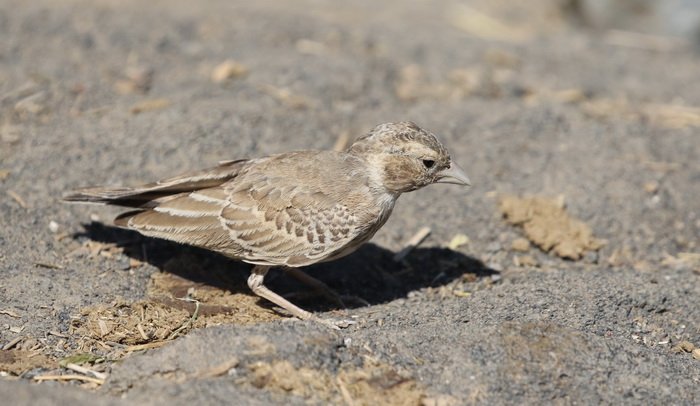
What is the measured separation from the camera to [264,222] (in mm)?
6211

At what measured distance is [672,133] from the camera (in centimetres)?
934

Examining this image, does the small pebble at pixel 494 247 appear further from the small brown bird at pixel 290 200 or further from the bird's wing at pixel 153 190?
the bird's wing at pixel 153 190

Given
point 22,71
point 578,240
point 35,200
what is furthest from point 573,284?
point 22,71

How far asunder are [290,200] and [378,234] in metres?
1.49

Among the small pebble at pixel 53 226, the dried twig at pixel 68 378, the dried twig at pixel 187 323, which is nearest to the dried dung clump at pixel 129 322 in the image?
the dried twig at pixel 187 323

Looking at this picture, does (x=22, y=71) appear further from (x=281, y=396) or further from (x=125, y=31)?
(x=281, y=396)

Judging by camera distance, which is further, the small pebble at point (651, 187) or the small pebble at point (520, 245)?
the small pebble at point (651, 187)

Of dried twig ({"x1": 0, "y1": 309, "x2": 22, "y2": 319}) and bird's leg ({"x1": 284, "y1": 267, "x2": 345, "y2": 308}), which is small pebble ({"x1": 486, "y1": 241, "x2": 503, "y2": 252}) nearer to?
bird's leg ({"x1": 284, "y1": 267, "x2": 345, "y2": 308})

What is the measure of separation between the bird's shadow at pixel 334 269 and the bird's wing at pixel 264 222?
0.54 meters

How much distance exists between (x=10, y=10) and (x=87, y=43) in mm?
1287

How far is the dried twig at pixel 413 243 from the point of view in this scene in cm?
730

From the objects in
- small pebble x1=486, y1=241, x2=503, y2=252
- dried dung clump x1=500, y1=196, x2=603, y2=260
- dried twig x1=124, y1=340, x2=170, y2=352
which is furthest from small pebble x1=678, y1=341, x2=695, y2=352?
dried twig x1=124, y1=340, x2=170, y2=352

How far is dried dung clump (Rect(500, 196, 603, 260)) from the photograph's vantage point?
289 inches

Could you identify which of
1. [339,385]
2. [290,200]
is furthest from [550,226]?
[339,385]
